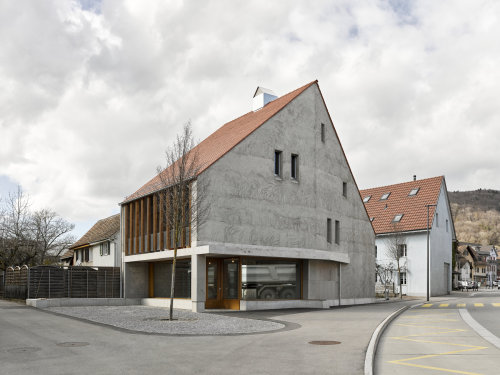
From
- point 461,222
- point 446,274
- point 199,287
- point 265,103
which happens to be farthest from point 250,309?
point 461,222

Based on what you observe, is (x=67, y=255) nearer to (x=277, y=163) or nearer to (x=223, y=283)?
(x=223, y=283)

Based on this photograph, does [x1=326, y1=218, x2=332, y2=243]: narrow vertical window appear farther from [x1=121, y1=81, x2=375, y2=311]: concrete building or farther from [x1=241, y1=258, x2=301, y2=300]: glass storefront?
[x1=241, y1=258, x2=301, y2=300]: glass storefront

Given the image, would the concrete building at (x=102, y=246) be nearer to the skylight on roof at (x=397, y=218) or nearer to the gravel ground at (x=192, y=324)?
the gravel ground at (x=192, y=324)

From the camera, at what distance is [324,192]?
31141 millimetres

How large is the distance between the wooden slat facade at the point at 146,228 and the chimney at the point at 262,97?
10.4 metres

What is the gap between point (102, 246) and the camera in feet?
134

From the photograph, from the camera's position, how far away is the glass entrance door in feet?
83.6

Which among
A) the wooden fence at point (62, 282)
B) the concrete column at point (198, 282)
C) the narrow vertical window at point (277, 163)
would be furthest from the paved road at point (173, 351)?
the narrow vertical window at point (277, 163)

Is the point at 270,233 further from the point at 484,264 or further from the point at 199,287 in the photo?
the point at 484,264

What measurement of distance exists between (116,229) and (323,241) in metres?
16.0

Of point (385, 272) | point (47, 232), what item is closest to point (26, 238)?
point (47, 232)

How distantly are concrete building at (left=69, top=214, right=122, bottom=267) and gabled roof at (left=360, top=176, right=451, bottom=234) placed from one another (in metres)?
25.7

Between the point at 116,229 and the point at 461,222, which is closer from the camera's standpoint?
the point at 116,229

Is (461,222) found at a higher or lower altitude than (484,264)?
higher
